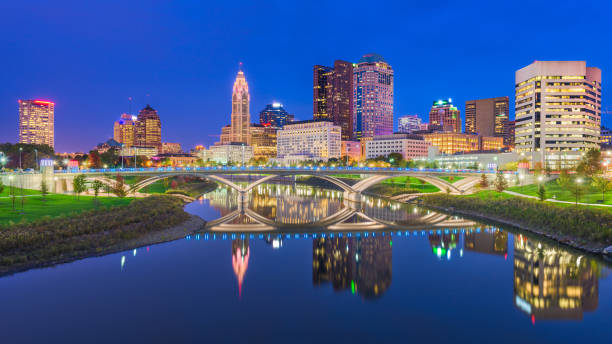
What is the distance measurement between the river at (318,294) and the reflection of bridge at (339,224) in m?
6.74

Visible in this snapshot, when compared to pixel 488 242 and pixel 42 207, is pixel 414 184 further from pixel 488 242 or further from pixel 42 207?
pixel 42 207

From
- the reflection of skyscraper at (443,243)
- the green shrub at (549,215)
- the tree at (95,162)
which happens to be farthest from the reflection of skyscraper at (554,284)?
the tree at (95,162)

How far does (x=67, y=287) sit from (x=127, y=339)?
9.38m

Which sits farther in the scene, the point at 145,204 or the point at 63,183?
the point at 63,183

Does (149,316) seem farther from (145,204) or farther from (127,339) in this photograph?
(145,204)

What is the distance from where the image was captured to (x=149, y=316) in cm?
2294

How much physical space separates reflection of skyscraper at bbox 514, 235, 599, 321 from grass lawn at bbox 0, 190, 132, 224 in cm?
4095

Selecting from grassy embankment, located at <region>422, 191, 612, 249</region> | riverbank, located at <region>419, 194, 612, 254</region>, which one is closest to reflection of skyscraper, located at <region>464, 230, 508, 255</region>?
riverbank, located at <region>419, 194, 612, 254</region>

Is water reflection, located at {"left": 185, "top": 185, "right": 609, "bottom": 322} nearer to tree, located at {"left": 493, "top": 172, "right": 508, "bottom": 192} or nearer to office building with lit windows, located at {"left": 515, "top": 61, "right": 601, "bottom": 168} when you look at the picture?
tree, located at {"left": 493, "top": 172, "right": 508, "bottom": 192}

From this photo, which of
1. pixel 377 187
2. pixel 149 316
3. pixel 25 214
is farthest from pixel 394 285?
pixel 377 187

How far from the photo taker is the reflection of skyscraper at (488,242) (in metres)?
40.3

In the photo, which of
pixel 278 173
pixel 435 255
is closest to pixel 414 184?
pixel 278 173

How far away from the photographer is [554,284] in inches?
1136

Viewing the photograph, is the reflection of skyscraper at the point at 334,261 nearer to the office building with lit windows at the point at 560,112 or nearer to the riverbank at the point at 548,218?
the riverbank at the point at 548,218
